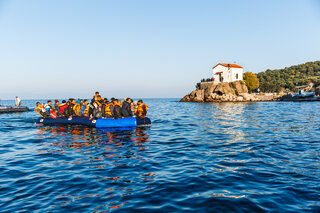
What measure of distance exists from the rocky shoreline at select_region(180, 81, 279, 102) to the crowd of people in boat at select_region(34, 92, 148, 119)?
5380cm

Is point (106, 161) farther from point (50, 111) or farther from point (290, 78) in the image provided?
point (290, 78)

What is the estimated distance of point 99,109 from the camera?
19.0 metres

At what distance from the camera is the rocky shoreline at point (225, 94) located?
6831 centimetres

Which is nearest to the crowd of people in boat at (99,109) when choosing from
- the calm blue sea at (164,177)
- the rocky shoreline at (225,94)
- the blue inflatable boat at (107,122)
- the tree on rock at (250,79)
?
the blue inflatable boat at (107,122)

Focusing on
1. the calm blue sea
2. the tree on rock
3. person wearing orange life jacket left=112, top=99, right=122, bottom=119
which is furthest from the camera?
the tree on rock

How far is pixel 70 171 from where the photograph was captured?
7.50 metres

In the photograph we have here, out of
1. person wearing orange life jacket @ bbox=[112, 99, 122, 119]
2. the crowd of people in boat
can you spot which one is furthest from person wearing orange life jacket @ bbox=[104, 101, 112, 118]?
person wearing orange life jacket @ bbox=[112, 99, 122, 119]

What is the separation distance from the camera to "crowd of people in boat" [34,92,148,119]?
17.7 metres

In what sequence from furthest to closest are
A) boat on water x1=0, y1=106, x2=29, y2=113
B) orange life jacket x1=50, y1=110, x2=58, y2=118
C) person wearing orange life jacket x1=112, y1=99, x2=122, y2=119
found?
1. boat on water x1=0, y1=106, x2=29, y2=113
2. orange life jacket x1=50, y1=110, x2=58, y2=118
3. person wearing orange life jacket x1=112, y1=99, x2=122, y2=119

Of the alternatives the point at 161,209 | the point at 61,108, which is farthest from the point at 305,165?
the point at 61,108

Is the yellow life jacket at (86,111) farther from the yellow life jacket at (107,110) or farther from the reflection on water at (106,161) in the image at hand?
the reflection on water at (106,161)

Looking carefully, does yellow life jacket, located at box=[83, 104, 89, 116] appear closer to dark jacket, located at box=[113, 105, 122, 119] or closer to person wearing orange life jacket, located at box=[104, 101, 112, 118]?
person wearing orange life jacket, located at box=[104, 101, 112, 118]

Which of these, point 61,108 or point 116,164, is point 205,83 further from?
point 116,164

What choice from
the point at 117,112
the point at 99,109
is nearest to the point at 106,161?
the point at 117,112
